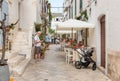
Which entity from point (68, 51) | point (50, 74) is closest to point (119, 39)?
point (50, 74)

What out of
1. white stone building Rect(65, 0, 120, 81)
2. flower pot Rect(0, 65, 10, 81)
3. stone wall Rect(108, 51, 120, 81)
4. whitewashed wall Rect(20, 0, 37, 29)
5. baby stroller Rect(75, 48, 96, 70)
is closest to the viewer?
flower pot Rect(0, 65, 10, 81)

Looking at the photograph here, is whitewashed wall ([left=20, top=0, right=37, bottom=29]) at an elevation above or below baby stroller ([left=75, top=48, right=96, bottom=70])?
above

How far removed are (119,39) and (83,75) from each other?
2.71m

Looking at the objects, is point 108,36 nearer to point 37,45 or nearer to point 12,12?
point 37,45

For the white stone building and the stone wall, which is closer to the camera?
the stone wall

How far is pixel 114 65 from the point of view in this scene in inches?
396

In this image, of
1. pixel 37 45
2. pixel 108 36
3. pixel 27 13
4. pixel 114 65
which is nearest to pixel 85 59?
pixel 108 36

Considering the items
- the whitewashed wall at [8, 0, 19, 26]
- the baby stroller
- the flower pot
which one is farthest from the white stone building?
the whitewashed wall at [8, 0, 19, 26]

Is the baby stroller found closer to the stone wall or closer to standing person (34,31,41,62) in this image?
the stone wall

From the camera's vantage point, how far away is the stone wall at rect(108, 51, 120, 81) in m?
9.55

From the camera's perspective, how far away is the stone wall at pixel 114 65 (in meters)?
9.55

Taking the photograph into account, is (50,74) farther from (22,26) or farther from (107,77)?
(22,26)

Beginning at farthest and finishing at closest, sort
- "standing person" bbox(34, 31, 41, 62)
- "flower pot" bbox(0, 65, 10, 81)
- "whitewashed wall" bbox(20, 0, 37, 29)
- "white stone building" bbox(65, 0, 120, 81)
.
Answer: "whitewashed wall" bbox(20, 0, 37, 29), "standing person" bbox(34, 31, 41, 62), "white stone building" bbox(65, 0, 120, 81), "flower pot" bbox(0, 65, 10, 81)

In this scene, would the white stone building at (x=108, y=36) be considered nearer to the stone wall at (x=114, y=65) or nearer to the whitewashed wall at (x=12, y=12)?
the stone wall at (x=114, y=65)
